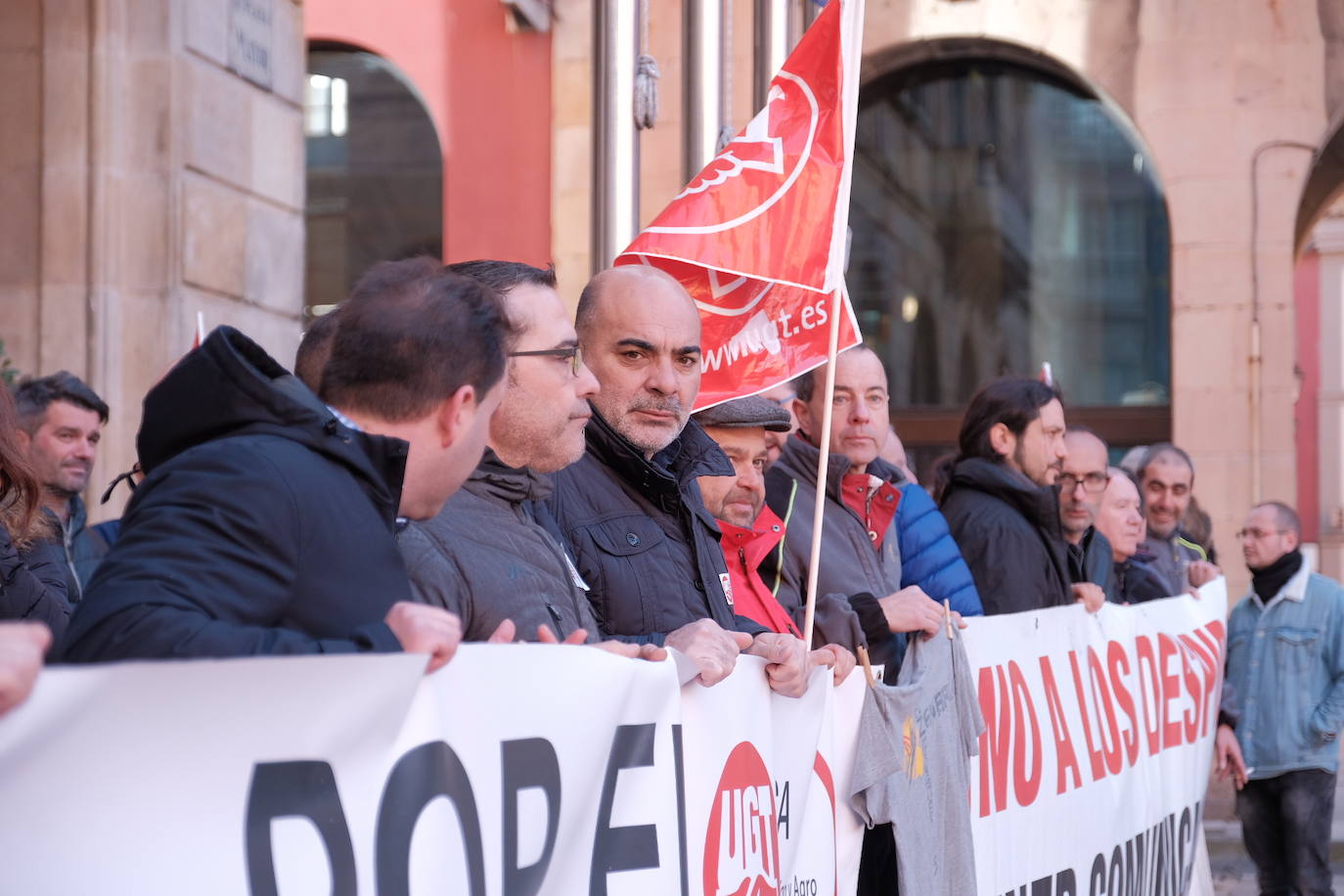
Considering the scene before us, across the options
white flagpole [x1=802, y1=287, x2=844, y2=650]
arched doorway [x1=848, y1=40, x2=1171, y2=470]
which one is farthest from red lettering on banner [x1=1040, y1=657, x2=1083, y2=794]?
arched doorway [x1=848, y1=40, x2=1171, y2=470]

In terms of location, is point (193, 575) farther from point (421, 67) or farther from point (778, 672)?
point (421, 67)

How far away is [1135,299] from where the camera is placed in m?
17.7

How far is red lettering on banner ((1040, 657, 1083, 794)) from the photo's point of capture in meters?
5.69

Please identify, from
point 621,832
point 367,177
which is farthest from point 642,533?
point 367,177

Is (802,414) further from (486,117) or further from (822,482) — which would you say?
(486,117)

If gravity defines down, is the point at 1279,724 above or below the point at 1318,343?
below

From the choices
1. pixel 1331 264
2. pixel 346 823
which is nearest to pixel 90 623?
pixel 346 823

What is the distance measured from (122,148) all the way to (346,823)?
573 cm

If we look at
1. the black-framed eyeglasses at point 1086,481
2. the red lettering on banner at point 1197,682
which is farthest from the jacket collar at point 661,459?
the red lettering on banner at point 1197,682

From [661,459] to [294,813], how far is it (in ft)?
6.50

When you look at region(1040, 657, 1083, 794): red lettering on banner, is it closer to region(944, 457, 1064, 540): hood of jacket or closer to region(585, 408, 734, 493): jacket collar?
region(944, 457, 1064, 540): hood of jacket

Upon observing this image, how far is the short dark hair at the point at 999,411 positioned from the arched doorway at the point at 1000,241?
10912 millimetres

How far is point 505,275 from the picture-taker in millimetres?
3457

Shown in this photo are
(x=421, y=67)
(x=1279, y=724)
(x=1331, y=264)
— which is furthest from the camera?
(x=1331, y=264)
